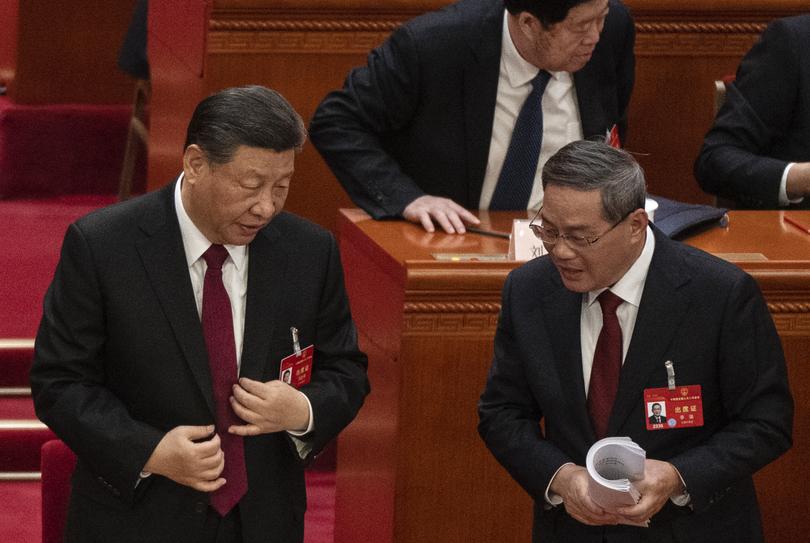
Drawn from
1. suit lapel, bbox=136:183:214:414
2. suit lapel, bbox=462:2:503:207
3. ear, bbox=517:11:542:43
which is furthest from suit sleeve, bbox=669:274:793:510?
suit lapel, bbox=462:2:503:207

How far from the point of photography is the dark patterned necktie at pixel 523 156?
346cm

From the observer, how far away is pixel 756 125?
148 inches

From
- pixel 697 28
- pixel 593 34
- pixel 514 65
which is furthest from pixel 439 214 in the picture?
pixel 697 28

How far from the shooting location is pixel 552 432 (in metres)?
2.49

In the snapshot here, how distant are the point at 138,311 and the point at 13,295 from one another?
2406 millimetres

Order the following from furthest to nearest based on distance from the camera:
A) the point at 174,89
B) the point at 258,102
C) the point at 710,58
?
the point at 174,89 < the point at 710,58 < the point at 258,102

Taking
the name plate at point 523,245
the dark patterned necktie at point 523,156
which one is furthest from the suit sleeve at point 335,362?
the dark patterned necktie at point 523,156

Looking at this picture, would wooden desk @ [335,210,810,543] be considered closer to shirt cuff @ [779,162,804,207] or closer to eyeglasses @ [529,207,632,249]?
shirt cuff @ [779,162,804,207]

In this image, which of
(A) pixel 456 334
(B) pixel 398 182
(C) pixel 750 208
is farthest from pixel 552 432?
(C) pixel 750 208

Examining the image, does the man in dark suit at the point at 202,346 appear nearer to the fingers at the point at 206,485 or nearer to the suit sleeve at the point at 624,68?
the fingers at the point at 206,485

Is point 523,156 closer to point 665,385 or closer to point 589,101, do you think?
point 589,101

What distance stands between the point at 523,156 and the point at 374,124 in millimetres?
345

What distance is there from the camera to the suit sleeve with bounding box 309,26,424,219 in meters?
3.40

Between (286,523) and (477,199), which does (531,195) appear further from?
(286,523)
